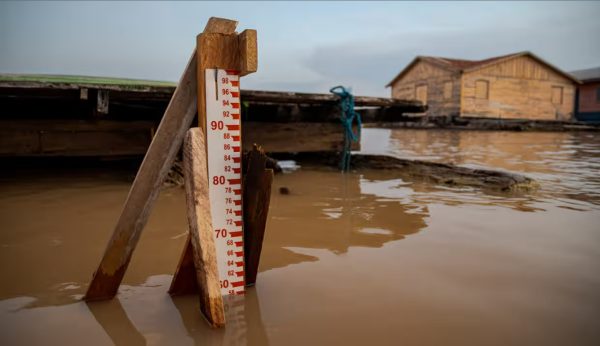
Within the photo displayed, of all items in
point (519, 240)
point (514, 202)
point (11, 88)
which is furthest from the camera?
→ point (11, 88)

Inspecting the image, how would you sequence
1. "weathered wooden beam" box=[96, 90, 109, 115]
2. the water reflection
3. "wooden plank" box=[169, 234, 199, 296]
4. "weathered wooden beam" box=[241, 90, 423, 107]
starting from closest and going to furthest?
1. "wooden plank" box=[169, 234, 199, 296]
2. the water reflection
3. "weathered wooden beam" box=[96, 90, 109, 115]
4. "weathered wooden beam" box=[241, 90, 423, 107]

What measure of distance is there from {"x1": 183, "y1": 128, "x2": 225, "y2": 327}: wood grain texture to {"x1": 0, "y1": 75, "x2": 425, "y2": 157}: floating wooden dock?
3.90 metres

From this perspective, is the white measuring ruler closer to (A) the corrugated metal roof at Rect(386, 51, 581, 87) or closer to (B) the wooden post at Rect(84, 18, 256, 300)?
(B) the wooden post at Rect(84, 18, 256, 300)

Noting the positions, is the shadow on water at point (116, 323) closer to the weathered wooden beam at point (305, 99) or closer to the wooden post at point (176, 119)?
the wooden post at point (176, 119)

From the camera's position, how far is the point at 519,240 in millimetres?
3203

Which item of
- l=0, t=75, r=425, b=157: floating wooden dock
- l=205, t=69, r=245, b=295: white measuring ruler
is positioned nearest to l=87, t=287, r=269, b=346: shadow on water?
l=205, t=69, r=245, b=295: white measuring ruler

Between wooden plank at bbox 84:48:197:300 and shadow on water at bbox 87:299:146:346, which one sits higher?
wooden plank at bbox 84:48:197:300

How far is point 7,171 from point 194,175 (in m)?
6.31

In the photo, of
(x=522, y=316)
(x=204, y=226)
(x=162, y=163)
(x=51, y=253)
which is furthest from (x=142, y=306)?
(x=522, y=316)

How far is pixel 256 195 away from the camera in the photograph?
2213mm

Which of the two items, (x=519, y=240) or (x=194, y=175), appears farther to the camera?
(x=519, y=240)

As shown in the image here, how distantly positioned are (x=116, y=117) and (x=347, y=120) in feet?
13.1

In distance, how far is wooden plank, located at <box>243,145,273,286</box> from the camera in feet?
7.24

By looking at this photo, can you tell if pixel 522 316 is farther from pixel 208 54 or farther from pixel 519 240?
pixel 208 54
